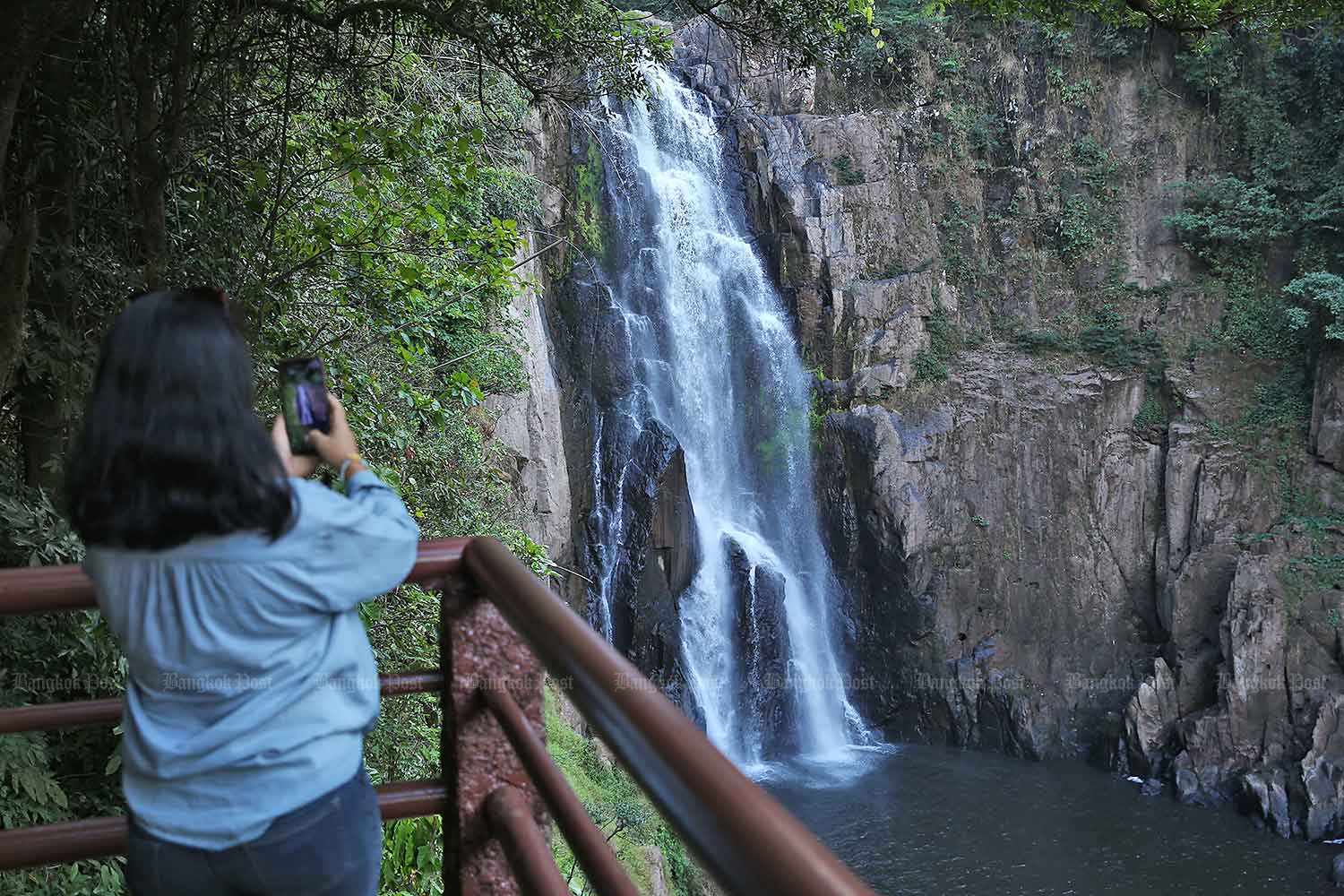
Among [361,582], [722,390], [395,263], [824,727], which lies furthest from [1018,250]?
[361,582]

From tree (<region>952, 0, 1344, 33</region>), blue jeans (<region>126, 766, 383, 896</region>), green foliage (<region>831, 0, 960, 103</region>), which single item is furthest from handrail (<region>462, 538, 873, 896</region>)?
green foliage (<region>831, 0, 960, 103</region>)

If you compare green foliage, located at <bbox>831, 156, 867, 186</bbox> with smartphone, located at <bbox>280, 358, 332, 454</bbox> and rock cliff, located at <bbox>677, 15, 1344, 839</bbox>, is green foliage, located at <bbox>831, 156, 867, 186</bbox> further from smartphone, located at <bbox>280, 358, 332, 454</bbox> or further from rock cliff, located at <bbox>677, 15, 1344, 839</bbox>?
smartphone, located at <bbox>280, 358, 332, 454</bbox>

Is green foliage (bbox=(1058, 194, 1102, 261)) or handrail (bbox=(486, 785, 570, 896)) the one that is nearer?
handrail (bbox=(486, 785, 570, 896))

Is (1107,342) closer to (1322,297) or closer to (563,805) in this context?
(1322,297)

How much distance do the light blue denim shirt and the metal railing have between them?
0.26 metres

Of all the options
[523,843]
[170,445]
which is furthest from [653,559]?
[170,445]

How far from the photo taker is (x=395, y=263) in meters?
4.42

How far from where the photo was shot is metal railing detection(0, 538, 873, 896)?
90cm

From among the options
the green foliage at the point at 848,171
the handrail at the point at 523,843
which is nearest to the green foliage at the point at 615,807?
the handrail at the point at 523,843

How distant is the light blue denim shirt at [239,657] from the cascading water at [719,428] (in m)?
11.9

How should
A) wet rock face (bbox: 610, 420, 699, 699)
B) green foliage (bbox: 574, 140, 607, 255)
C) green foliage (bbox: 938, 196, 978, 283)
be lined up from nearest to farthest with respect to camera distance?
wet rock face (bbox: 610, 420, 699, 699) → green foliage (bbox: 574, 140, 607, 255) → green foliage (bbox: 938, 196, 978, 283)

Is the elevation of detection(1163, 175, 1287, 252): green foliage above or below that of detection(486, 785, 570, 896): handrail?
above

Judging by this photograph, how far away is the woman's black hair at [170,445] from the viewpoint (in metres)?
1.08

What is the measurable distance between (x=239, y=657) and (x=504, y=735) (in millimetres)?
545
